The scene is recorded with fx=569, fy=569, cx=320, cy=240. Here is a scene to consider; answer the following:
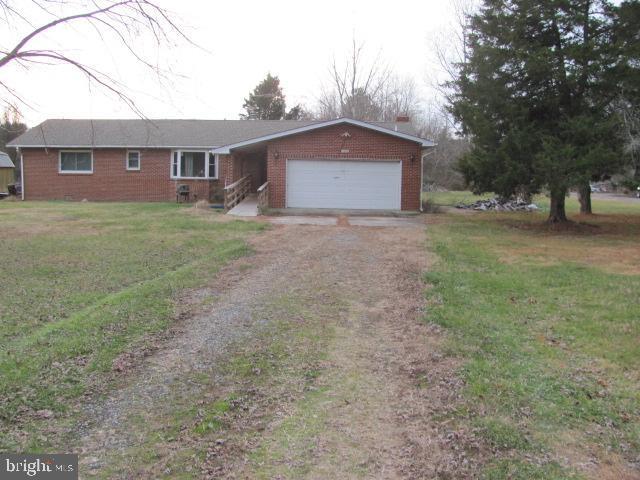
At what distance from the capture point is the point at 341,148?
21250 millimetres

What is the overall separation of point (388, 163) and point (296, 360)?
55.2ft

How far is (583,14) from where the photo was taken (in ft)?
52.5

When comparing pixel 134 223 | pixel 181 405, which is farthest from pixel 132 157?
pixel 181 405

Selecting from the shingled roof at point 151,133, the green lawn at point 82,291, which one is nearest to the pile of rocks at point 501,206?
the shingled roof at point 151,133

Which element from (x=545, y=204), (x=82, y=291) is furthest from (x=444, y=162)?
(x=82, y=291)

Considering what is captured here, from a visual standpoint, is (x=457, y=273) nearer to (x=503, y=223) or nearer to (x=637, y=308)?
(x=637, y=308)

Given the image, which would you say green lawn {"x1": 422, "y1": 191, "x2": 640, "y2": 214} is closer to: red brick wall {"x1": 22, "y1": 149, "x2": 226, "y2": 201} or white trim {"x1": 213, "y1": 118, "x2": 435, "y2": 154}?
white trim {"x1": 213, "y1": 118, "x2": 435, "y2": 154}

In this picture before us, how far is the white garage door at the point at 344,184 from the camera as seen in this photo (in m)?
21.5

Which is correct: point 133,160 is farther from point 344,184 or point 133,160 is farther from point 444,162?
point 444,162

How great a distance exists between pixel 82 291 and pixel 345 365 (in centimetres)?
463

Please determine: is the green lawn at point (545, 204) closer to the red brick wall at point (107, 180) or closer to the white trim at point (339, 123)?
the white trim at point (339, 123)

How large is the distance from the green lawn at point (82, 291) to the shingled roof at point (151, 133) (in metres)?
9.81

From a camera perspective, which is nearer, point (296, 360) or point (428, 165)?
point (296, 360)

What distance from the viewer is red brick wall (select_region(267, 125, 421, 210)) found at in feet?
69.7
